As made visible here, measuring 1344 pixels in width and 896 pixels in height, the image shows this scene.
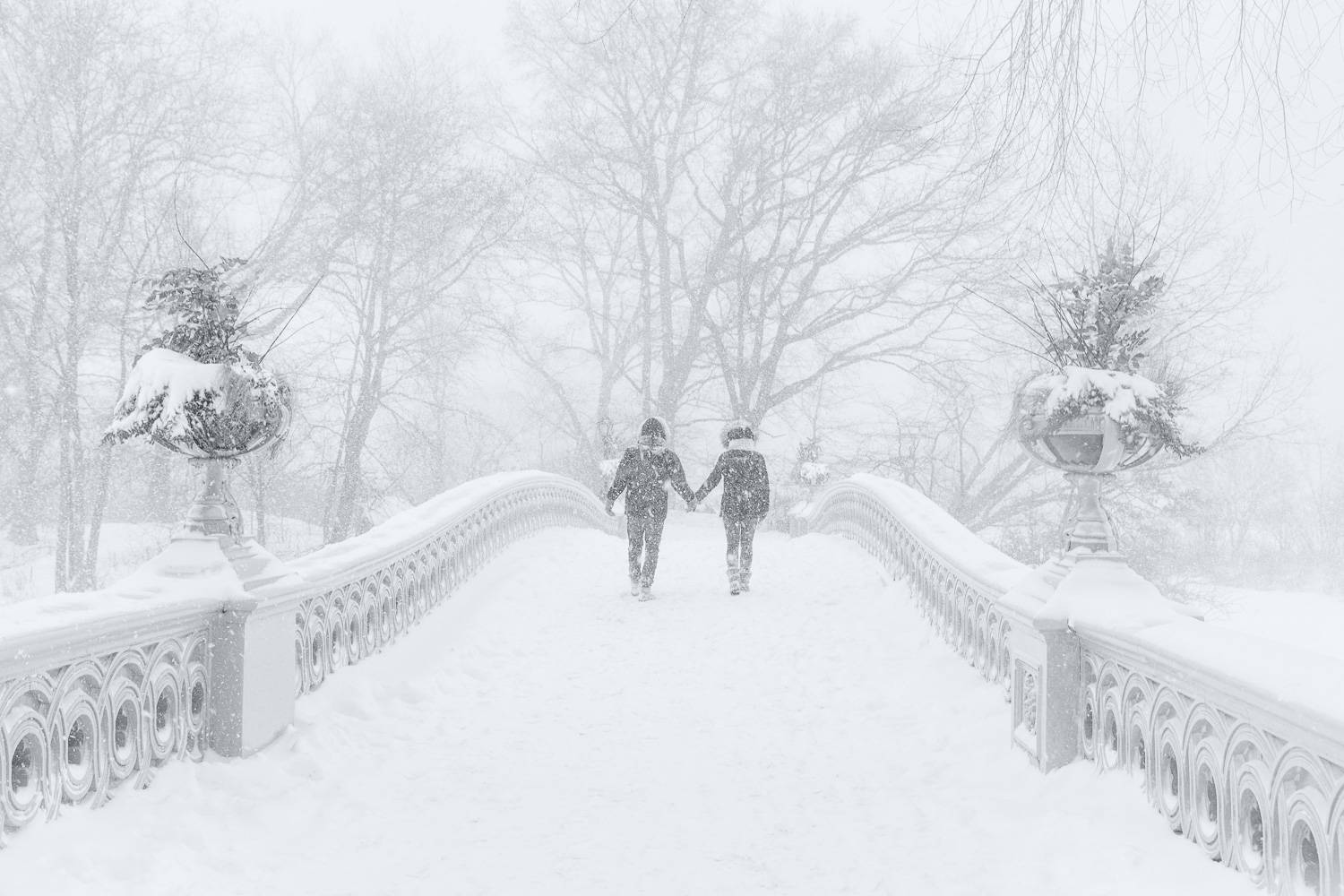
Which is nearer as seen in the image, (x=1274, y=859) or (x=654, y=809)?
(x=1274, y=859)

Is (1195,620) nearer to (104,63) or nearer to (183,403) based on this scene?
(183,403)

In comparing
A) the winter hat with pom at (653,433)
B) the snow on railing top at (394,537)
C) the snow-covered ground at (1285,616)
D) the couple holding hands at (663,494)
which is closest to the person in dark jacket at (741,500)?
the couple holding hands at (663,494)

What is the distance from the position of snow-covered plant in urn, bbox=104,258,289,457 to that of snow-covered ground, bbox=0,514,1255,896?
1439 millimetres

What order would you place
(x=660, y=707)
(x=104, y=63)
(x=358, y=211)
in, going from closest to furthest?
1. (x=660, y=707)
2. (x=104, y=63)
3. (x=358, y=211)

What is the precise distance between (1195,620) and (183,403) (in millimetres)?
4318

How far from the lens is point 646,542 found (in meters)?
10.2

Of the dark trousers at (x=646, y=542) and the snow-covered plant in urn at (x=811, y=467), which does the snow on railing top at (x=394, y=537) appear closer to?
the dark trousers at (x=646, y=542)

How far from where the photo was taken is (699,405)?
29500 millimetres

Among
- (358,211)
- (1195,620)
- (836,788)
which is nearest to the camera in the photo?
(1195,620)

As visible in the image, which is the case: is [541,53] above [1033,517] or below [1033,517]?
above

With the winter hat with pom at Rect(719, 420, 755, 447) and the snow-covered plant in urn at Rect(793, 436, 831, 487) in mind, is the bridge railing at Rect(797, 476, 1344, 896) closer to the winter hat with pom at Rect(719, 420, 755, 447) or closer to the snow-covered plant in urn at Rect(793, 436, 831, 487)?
the winter hat with pom at Rect(719, 420, 755, 447)

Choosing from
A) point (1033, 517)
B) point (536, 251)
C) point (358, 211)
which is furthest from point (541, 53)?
point (1033, 517)

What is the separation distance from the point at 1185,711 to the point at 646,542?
22.8 feet

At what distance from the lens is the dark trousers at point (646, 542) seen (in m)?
10.0
